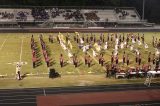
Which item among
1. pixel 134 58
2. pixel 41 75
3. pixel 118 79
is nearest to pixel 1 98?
pixel 41 75

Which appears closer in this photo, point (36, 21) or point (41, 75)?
point (41, 75)

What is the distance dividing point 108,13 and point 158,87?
39684 millimetres

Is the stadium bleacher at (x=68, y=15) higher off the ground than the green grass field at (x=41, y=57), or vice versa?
the stadium bleacher at (x=68, y=15)

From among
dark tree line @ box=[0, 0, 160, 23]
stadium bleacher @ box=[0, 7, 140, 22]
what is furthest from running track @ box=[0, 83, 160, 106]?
dark tree line @ box=[0, 0, 160, 23]

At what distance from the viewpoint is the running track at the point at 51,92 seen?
815 inches

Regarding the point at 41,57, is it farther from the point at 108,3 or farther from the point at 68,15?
the point at 108,3

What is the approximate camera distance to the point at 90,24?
57812 millimetres

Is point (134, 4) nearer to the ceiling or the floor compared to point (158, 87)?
nearer to the ceiling

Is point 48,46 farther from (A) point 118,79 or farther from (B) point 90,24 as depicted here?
(B) point 90,24

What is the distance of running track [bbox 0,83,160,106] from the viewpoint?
67.9 ft

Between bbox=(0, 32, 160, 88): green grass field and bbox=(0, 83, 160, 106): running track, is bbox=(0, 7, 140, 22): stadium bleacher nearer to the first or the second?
bbox=(0, 32, 160, 88): green grass field

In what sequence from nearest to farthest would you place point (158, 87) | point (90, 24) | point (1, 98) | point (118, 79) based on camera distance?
point (1, 98)
point (158, 87)
point (118, 79)
point (90, 24)

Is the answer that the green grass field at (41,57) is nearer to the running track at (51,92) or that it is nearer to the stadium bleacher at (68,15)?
the running track at (51,92)

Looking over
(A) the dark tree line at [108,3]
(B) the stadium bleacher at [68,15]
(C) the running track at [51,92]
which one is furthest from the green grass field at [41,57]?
(A) the dark tree line at [108,3]
